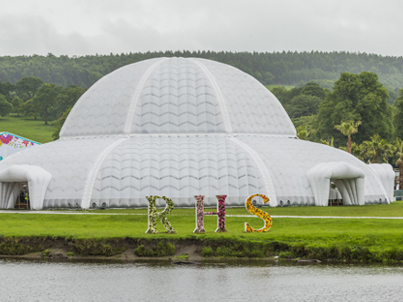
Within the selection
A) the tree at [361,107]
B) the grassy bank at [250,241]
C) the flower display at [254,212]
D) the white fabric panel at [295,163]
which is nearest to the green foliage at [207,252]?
the grassy bank at [250,241]

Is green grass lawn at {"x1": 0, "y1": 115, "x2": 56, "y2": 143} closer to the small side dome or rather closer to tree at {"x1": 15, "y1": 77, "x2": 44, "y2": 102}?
tree at {"x1": 15, "y1": 77, "x2": 44, "y2": 102}

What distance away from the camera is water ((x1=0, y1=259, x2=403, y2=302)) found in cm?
1750

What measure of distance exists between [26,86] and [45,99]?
18310mm

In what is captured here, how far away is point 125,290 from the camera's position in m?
18.4

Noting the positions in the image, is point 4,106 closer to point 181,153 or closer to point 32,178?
point 32,178

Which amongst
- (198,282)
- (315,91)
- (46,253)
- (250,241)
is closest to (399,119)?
(315,91)

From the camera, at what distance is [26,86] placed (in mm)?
154250

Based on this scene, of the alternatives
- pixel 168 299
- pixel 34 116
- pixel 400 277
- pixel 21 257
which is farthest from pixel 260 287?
pixel 34 116

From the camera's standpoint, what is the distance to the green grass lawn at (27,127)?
12362 cm

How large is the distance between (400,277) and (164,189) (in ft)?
66.6

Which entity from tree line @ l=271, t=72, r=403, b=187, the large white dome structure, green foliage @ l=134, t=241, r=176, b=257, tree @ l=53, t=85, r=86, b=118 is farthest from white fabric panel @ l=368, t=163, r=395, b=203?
tree @ l=53, t=85, r=86, b=118

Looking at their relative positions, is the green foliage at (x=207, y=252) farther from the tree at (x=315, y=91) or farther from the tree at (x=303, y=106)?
the tree at (x=315, y=91)

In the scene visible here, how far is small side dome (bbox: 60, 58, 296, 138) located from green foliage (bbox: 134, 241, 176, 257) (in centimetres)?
2082

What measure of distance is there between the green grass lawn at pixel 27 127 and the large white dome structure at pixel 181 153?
246 feet
